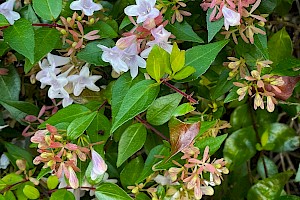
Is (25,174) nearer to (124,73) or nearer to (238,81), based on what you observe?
(124,73)

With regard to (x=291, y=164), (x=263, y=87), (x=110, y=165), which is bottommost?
(x=291, y=164)

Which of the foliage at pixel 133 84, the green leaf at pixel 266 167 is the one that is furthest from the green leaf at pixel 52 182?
the green leaf at pixel 266 167

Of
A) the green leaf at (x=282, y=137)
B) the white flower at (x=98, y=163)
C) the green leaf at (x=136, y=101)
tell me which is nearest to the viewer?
the green leaf at (x=136, y=101)

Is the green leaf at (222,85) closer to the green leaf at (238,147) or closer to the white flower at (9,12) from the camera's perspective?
the green leaf at (238,147)

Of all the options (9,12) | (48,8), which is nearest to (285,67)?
(48,8)

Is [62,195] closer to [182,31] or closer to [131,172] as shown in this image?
[131,172]

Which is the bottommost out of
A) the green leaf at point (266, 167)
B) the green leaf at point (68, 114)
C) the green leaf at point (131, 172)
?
the green leaf at point (266, 167)

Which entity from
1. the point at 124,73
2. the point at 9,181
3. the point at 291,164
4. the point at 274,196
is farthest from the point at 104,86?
the point at 291,164
